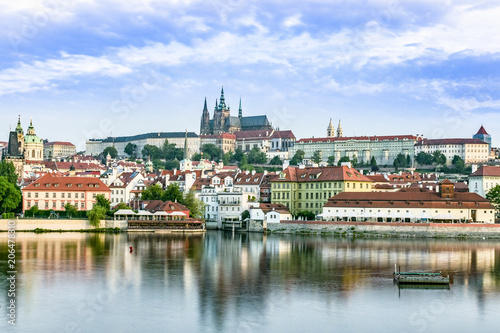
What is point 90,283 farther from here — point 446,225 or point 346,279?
point 446,225

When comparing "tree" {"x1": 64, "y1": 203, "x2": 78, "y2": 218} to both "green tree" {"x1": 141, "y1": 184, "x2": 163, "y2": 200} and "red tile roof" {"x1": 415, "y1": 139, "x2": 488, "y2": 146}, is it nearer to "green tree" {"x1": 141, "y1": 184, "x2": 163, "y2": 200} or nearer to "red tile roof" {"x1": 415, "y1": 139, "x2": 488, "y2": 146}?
"green tree" {"x1": 141, "y1": 184, "x2": 163, "y2": 200}

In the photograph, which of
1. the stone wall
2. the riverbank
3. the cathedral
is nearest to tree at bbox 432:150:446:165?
the cathedral

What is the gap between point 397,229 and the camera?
211 ft

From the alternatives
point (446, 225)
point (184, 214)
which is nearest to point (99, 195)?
point (184, 214)

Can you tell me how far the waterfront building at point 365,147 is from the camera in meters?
184

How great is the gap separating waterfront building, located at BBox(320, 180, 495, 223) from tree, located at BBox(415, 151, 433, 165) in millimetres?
102817

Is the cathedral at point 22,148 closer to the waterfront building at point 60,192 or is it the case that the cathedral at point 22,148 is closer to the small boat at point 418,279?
the waterfront building at point 60,192

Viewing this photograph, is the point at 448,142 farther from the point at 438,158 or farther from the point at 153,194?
the point at 153,194

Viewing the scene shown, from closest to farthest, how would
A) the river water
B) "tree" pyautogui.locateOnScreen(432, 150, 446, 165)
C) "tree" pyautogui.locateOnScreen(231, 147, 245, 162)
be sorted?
the river water → "tree" pyautogui.locateOnScreen(432, 150, 446, 165) → "tree" pyautogui.locateOnScreen(231, 147, 245, 162)


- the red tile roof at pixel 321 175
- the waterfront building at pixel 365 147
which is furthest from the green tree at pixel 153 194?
the waterfront building at pixel 365 147

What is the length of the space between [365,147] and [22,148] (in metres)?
87.8

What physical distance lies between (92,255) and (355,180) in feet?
127

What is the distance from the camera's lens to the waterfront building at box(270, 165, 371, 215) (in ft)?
251

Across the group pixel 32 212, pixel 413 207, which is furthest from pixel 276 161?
pixel 32 212
